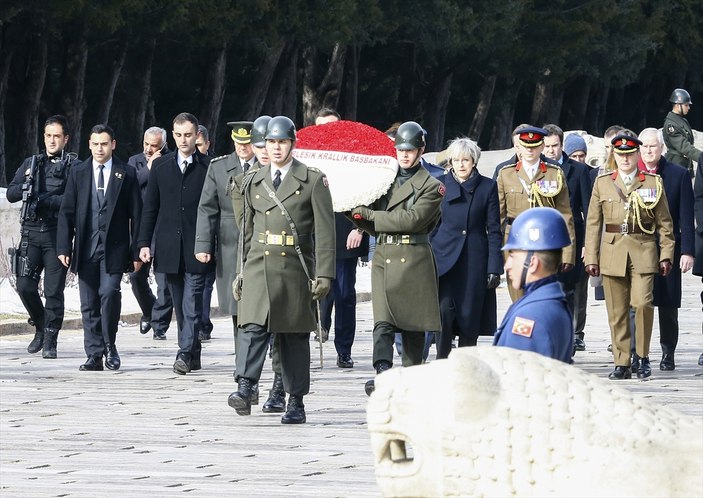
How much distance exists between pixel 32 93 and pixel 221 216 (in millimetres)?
23328

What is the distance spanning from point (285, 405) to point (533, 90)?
50.4 metres

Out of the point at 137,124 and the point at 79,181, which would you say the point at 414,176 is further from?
the point at 137,124

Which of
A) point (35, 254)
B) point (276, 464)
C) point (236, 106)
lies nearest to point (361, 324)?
point (35, 254)

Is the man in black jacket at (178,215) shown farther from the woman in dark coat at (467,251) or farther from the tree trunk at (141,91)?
the tree trunk at (141,91)

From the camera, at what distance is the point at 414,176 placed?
1165 cm

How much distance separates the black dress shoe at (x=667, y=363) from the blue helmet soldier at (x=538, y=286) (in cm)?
869

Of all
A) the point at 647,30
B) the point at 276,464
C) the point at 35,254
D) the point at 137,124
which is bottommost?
the point at 276,464

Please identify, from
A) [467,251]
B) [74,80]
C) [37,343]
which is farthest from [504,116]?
[467,251]

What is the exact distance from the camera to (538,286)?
5480 mm

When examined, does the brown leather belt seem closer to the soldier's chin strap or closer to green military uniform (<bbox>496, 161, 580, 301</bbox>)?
green military uniform (<bbox>496, 161, 580, 301</bbox>)

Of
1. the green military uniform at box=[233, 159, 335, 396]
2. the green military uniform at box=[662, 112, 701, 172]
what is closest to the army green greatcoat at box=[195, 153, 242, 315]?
the green military uniform at box=[233, 159, 335, 396]

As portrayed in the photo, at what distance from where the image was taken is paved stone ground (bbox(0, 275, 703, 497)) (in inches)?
334

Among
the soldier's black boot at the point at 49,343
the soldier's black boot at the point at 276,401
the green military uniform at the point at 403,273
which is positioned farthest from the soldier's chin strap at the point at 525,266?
the soldier's black boot at the point at 49,343

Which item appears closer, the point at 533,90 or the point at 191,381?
the point at 191,381
